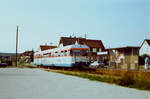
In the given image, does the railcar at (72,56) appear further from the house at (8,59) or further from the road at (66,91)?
the house at (8,59)

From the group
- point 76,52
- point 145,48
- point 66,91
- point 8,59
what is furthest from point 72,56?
point 8,59

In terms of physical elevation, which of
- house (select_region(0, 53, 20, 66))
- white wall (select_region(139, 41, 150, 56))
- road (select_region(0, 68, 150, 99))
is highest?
white wall (select_region(139, 41, 150, 56))

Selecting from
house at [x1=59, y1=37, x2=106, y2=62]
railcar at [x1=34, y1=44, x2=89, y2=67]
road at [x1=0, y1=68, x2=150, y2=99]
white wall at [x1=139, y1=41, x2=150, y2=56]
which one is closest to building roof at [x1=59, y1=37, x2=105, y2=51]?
house at [x1=59, y1=37, x2=106, y2=62]

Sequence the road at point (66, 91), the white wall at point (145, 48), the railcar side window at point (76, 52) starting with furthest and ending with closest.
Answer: the white wall at point (145, 48)
the railcar side window at point (76, 52)
the road at point (66, 91)

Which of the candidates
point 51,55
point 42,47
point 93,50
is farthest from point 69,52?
point 42,47

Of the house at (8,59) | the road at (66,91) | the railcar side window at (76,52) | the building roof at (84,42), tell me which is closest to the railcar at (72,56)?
the railcar side window at (76,52)

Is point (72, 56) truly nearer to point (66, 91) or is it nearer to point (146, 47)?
point (66, 91)

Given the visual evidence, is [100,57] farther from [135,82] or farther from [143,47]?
[135,82]

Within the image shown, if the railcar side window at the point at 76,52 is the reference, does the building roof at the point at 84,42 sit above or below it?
above

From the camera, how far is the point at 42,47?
81.2 m

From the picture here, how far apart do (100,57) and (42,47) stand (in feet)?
96.4

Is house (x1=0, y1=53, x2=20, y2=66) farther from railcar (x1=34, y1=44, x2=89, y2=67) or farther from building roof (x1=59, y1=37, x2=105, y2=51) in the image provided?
railcar (x1=34, y1=44, x2=89, y2=67)

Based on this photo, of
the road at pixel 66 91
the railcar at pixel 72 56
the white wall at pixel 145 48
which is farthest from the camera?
the white wall at pixel 145 48

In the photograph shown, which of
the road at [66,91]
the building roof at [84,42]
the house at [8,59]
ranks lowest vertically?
the road at [66,91]
